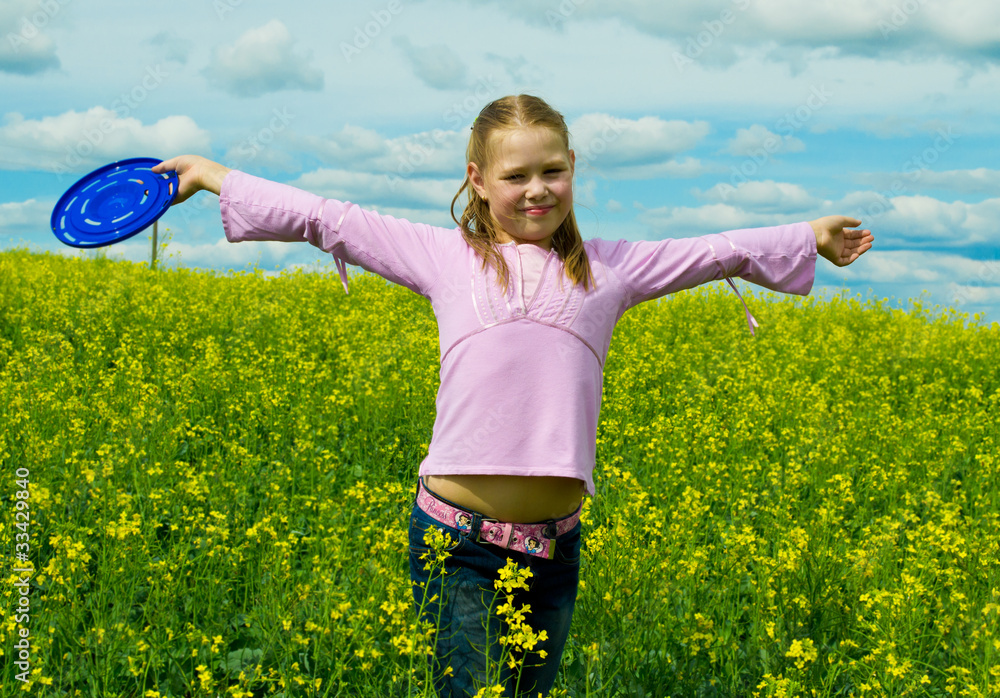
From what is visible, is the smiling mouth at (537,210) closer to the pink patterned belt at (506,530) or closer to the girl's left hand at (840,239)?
the pink patterned belt at (506,530)

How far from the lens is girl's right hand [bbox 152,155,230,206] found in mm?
2291

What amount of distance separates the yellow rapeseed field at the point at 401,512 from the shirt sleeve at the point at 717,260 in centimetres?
97

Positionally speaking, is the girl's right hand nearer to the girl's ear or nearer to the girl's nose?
the girl's ear

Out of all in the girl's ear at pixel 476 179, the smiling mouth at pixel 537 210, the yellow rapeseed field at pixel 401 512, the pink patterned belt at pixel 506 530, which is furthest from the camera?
the yellow rapeseed field at pixel 401 512

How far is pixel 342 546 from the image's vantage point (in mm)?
3426

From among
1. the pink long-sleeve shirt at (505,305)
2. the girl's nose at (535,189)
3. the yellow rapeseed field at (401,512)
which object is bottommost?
the yellow rapeseed field at (401,512)

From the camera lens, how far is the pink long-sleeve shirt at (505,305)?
6.73 feet

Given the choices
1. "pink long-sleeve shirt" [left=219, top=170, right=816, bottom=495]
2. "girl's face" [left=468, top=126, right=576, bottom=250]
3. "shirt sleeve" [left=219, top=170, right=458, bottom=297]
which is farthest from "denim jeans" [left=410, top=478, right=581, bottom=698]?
"girl's face" [left=468, top=126, right=576, bottom=250]

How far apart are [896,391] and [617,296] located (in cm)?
653

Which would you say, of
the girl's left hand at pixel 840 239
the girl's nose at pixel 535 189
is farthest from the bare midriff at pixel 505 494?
the girl's left hand at pixel 840 239

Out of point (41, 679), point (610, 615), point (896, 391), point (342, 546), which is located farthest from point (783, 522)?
point (896, 391)

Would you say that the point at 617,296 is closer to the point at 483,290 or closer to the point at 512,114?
the point at 483,290

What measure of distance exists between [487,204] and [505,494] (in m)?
0.87

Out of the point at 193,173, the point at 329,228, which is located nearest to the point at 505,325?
the point at 329,228
